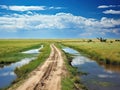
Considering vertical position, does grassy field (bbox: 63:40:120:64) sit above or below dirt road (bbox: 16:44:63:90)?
below

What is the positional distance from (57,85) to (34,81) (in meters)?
3.14

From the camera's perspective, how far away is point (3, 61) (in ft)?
153

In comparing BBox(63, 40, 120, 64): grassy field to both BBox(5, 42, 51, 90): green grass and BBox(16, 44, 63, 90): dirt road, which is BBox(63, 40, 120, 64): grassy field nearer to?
BBox(5, 42, 51, 90): green grass

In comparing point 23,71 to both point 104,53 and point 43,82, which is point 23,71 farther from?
point 104,53

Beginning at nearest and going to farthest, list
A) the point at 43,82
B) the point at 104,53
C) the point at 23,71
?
1. the point at 43,82
2. the point at 23,71
3. the point at 104,53

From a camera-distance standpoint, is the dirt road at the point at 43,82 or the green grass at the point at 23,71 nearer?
the dirt road at the point at 43,82

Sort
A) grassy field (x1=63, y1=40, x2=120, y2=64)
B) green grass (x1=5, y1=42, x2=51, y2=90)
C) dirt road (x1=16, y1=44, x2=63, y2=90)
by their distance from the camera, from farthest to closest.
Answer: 1. grassy field (x1=63, y1=40, x2=120, y2=64)
2. green grass (x1=5, y1=42, x2=51, y2=90)
3. dirt road (x1=16, y1=44, x2=63, y2=90)

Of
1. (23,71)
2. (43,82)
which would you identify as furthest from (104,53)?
(43,82)

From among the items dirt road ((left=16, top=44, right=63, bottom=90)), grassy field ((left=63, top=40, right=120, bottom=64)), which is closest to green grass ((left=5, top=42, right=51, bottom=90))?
dirt road ((left=16, top=44, right=63, bottom=90))

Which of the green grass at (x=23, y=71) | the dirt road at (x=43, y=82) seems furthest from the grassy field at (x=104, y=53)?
the dirt road at (x=43, y=82)

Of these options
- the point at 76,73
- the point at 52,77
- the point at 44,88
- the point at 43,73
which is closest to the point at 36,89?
the point at 44,88

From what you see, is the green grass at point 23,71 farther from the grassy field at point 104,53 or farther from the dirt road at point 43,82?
the grassy field at point 104,53

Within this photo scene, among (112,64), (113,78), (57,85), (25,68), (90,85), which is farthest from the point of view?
(112,64)

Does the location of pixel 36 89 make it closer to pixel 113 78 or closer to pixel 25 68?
pixel 113 78
